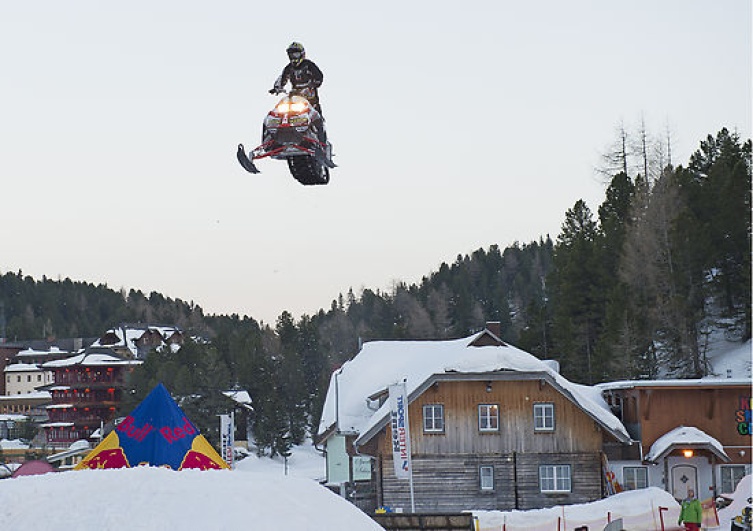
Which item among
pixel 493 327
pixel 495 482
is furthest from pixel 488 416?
pixel 493 327

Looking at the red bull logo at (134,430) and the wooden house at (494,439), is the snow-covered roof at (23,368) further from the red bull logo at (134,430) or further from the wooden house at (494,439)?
the red bull logo at (134,430)

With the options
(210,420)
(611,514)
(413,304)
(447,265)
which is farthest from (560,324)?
(447,265)

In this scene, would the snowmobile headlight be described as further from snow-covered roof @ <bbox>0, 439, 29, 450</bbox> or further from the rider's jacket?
snow-covered roof @ <bbox>0, 439, 29, 450</bbox>

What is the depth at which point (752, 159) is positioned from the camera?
55906mm

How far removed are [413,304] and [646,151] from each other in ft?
203

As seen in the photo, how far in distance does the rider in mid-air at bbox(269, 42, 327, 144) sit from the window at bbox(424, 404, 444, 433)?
2621cm

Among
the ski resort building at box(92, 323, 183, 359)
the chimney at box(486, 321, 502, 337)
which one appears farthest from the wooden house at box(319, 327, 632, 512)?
the ski resort building at box(92, 323, 183, 359)

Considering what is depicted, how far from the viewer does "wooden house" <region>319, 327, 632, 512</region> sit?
3744 cm

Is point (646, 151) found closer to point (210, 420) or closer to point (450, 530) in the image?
point (210, 420)

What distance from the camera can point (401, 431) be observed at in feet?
101

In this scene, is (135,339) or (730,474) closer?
(730,474)

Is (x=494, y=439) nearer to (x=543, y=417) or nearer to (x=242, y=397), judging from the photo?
(x=543, y=417)

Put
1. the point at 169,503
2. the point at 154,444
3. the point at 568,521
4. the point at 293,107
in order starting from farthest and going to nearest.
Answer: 1. the point at 568,521
2. the point at 154,444
3. the point at 293,107
4. the point at 169,503

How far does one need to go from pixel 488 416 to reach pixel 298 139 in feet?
88.5
